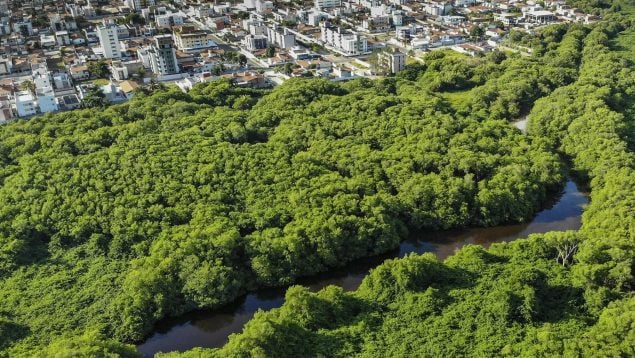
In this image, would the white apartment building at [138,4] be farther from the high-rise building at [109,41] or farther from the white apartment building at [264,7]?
the high-rise building at [109,41]

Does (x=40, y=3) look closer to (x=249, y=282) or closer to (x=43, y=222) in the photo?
(x=43, y=222)

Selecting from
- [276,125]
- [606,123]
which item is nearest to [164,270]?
[276,125]

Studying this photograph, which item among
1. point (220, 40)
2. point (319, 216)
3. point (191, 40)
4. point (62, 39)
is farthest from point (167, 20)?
point (319, 216)

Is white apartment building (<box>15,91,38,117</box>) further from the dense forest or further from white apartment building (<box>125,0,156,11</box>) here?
white apartment building (<box>125,0,156,11</box>)

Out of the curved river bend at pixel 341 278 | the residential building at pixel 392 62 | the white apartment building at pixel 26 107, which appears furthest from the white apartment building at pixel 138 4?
the curved river bend at pixel 341 278

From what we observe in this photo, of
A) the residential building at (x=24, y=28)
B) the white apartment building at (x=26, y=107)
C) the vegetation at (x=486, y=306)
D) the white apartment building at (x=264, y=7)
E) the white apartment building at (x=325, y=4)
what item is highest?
the residential building at (x=24, y=28)

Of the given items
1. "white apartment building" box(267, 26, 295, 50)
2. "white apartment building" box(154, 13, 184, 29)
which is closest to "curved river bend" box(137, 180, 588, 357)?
"white apartment building" box(267, 26, 295, 50)
